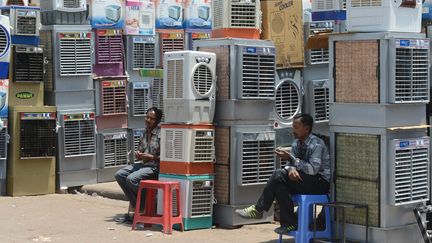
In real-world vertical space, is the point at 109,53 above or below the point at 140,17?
below

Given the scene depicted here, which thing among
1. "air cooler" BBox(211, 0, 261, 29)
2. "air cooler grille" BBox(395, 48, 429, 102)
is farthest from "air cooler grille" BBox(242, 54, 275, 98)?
"air cooler grille" BBox(395, 48, 429, 102)

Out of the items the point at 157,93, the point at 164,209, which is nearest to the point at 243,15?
the point at 164,209

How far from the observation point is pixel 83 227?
32.7 ft

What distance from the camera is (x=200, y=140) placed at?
377 inches

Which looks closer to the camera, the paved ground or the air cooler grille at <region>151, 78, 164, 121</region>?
the paved ground

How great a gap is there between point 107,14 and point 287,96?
150 inches

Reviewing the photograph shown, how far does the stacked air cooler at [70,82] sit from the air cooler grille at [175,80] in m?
3.55

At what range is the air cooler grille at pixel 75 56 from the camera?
1275 centimetres

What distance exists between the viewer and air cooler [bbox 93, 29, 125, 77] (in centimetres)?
1325

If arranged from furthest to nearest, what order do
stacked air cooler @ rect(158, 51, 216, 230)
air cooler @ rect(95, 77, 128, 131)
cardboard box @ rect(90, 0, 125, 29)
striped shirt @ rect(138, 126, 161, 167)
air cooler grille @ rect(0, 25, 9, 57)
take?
air cooler @ rect(95, 77, 128, 131) → cardboard box @ rect(90, 0, 125, 29) → air cooler grille @ rect(0, 25, 9, 57) → striped shirt @ rect(138, 126, 161, 167) → stacked air cooler @ rect(158, 51, 216, 230)

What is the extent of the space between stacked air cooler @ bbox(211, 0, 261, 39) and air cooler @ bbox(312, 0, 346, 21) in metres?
1.53

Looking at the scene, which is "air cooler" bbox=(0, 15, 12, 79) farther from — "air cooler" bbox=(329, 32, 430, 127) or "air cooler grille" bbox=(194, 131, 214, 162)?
"air cooler" bbox=(329, 32, 430, 127)

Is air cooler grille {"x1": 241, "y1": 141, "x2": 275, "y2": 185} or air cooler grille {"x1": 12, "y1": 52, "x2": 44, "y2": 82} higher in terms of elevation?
air cooler grille {"x1": 12, "y1": 52, "x2": 44, "y2": 82}

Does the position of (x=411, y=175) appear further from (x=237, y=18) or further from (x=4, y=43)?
(x=4, y=43)
